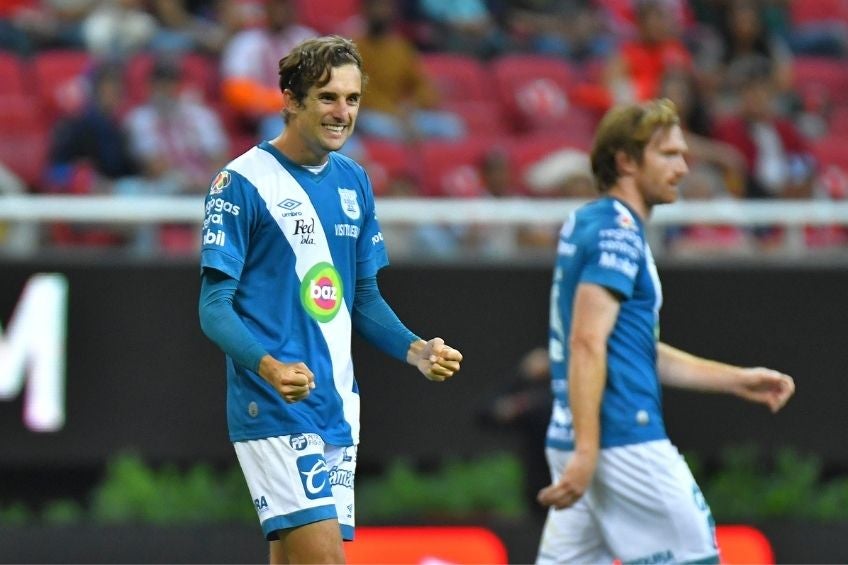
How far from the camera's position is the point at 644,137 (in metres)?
6.15

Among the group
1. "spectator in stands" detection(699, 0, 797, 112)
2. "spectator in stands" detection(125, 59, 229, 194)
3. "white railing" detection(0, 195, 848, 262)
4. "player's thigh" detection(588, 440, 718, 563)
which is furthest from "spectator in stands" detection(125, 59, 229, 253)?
"player's thigh" detection(588, 440, 718, 563)

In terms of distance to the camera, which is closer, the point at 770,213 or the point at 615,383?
the point at 615,383

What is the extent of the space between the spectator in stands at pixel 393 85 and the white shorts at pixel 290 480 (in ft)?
Answer: 23.4

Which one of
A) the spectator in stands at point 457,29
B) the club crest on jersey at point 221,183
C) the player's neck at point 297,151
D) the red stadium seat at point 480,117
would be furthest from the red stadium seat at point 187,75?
the club crest on jersey at point 221,183

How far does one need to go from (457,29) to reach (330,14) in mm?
1073

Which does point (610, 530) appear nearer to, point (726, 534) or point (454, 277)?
point (726, 534)

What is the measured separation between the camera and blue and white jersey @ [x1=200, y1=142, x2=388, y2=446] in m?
5.21

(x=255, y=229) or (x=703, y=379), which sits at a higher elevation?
(x=255, y=229)

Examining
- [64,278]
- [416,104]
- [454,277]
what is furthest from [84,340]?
[416,104]

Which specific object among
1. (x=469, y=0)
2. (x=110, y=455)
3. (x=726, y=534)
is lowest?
(x=726, y=534)

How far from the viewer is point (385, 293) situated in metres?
10.5

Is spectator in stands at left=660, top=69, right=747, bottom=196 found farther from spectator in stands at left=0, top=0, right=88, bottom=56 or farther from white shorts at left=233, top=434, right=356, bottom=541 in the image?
white shorts at left=233, top=434, right=356, bottom=541

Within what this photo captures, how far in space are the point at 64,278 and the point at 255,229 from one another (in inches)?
204

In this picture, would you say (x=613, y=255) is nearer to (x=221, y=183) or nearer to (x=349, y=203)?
(x=349, y=203)
